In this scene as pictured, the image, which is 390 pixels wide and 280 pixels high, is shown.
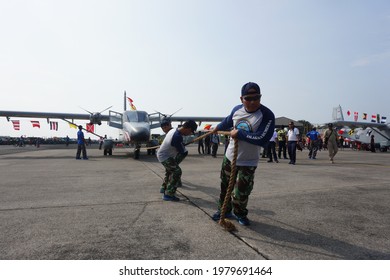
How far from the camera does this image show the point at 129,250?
2.40 metres

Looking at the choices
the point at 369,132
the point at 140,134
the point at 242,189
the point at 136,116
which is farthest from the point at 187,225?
the point at 369,132

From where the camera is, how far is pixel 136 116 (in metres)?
15.9

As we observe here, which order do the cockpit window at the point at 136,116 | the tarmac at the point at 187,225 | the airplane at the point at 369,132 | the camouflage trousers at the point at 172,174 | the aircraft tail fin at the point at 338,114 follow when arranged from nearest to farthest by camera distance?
the tarmac at the point at 187,225
the camouflage trousers at the point at 172,174
the cockpit window at the point at 136,116
the airplane at the point at 369,132
the aircraft tail fin at the point at 338,114

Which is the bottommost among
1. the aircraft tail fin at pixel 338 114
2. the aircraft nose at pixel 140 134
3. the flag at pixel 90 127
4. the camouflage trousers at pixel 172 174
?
the camouflage trousers at pixel 172 174

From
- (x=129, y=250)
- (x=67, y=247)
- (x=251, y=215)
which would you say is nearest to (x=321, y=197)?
(x=251, y=215)

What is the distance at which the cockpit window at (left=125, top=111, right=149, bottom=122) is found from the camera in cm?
1577

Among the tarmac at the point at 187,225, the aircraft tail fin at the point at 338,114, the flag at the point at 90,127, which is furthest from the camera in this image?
the aircraft tail fin at the point at 338,114

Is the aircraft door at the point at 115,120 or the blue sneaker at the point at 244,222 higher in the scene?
the aircraft door at the point at 115,120

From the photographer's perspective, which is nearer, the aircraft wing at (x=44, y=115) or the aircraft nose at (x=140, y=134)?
the aircraft nose at (x=140, y=134)

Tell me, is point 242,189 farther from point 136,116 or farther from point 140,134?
point 136,116

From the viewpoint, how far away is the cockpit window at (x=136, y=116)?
1577 cm

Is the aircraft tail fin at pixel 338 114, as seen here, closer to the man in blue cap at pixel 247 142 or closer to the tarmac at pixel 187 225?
the tarmac at pixel 187 225

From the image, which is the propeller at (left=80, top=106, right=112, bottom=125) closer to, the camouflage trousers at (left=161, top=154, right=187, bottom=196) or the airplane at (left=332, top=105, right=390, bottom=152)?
the camouflage trousers at (left=161, top=154, right=187, bottom=196)

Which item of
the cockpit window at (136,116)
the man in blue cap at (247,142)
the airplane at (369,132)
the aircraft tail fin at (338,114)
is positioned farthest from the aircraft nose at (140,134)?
the aircraft tail fin at (338,114)
